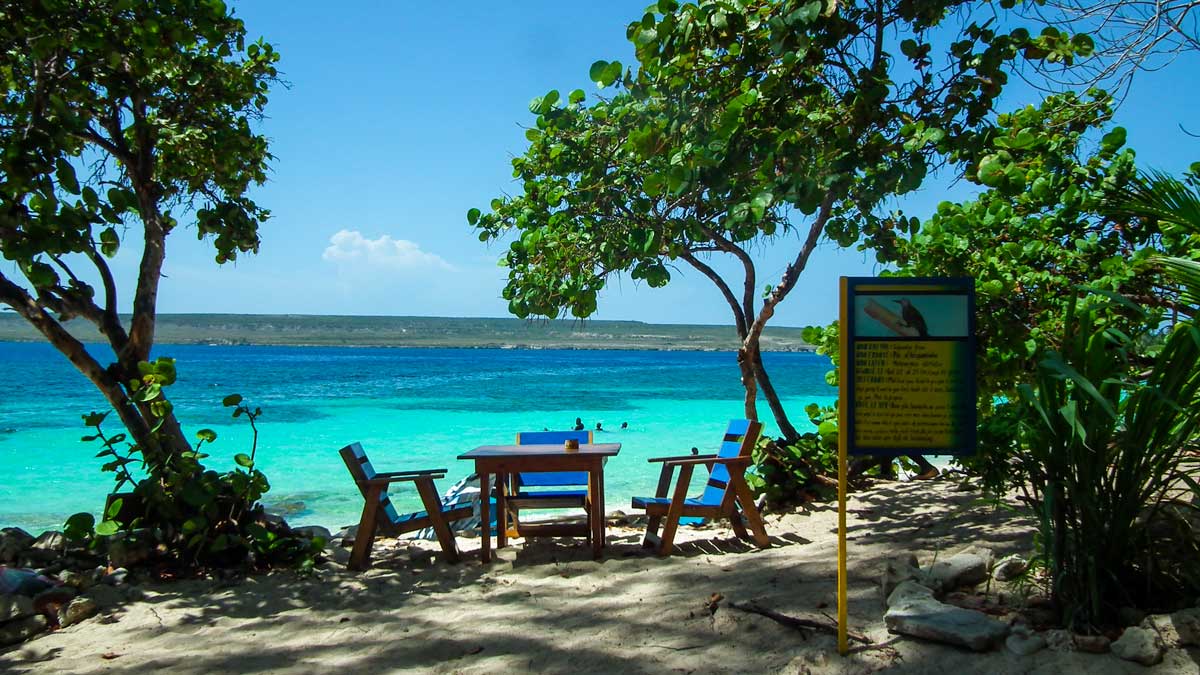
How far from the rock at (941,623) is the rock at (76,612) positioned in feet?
12.0

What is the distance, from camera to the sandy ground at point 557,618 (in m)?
2.82

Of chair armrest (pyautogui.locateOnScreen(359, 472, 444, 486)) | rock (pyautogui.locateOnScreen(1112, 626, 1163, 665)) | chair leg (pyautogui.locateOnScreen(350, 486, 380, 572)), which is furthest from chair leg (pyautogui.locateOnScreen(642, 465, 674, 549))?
rock (pyautogui.locateOnScreen(1112, 626, 1163, 665))

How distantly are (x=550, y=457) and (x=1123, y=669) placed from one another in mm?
3237

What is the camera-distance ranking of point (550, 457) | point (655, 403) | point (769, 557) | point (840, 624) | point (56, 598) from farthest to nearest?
point (655, 403) < point (550, 457) < point (769, 557) < point (56, 598) < point (840, 624)

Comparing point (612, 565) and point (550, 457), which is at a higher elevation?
point (550, 457)

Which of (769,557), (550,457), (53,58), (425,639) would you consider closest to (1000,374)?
(769,557)

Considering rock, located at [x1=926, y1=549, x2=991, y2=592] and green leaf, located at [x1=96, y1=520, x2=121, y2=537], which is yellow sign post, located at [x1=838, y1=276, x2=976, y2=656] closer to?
rock, located at [x1=926, y1=549, x2=991, y2=592]

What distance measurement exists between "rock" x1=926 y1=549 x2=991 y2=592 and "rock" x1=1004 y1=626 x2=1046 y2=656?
20.3 inches

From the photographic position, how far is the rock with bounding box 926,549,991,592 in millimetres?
3168

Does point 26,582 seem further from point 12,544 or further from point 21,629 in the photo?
point 12,544

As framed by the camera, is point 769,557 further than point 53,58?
No

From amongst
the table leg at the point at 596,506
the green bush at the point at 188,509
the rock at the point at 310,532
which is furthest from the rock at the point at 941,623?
the rock at the point at 310,532

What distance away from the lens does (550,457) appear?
500 cm

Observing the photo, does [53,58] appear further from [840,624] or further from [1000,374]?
[1000,374]
